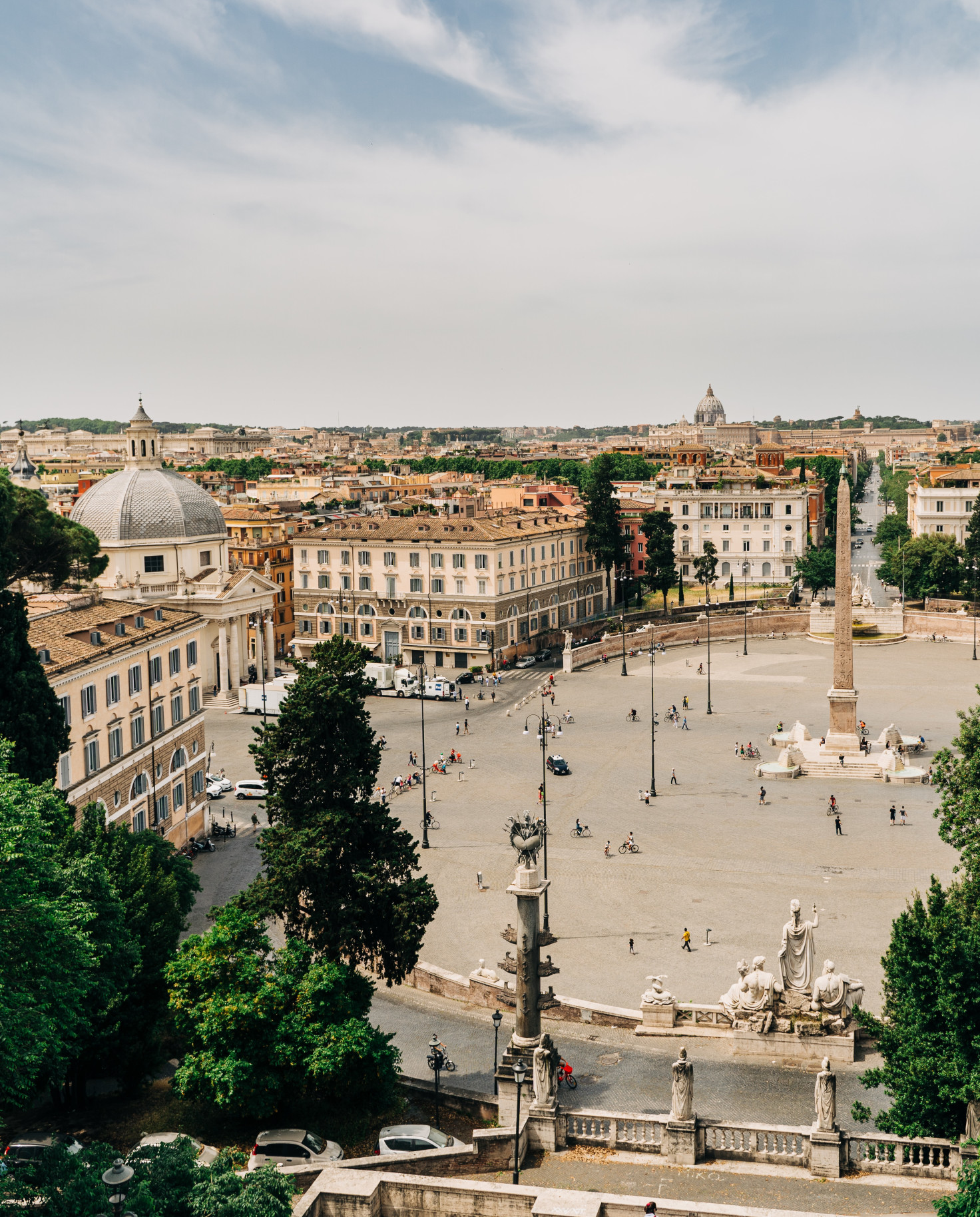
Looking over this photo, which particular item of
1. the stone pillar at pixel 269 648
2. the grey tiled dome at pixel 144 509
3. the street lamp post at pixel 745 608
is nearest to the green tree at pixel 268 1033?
the grey tiled dome at pixel 144 509

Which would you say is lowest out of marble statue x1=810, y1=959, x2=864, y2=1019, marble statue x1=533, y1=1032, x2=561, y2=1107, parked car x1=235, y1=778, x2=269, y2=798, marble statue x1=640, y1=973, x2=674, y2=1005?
parked car x1=235, y1=778, x2=269, y2=798

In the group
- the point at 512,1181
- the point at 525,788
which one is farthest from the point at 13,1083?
the point at 525,788

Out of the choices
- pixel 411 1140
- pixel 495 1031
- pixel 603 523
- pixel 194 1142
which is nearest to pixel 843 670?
pixel 495 1031

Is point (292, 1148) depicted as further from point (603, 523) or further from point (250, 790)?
point (603, 523)

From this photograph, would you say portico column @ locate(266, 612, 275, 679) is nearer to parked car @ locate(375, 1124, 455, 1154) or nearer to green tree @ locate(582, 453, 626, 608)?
green tree @ locate(582, 453, 626, 608)

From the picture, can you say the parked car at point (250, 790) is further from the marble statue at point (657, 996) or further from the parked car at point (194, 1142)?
the parked car at point (194, 1142)

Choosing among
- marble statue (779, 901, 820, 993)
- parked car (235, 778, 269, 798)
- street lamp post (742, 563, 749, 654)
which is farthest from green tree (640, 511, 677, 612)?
marble statue (779, 901, 820, 993)
